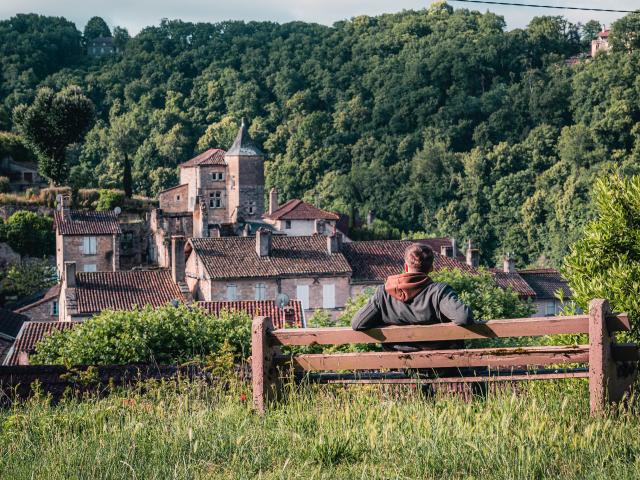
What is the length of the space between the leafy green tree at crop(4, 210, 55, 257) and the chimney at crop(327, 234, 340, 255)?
18.3 m

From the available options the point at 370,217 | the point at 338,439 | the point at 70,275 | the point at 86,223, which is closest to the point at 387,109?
the point at 370,217

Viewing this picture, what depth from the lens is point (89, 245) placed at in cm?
5525

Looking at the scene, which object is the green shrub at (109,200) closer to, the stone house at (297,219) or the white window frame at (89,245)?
the white window frame at (89,245)

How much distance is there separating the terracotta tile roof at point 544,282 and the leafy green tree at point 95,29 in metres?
112

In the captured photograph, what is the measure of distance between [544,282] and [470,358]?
1860 inches

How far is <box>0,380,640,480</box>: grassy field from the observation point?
6.04 meters

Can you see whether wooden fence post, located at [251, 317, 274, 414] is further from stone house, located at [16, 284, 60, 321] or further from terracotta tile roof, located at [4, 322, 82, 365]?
stone house, located at [16, 284, 60, 321]

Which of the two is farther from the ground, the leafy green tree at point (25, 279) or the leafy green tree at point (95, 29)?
the leafy green tree at point (95, 29)

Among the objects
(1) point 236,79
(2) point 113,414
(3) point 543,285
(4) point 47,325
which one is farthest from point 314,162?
(2) point 113,414

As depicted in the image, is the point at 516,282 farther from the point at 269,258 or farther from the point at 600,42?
the point at 600,42

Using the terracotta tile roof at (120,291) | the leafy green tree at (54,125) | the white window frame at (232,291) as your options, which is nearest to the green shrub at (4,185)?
the leafy green tree at (54,125)

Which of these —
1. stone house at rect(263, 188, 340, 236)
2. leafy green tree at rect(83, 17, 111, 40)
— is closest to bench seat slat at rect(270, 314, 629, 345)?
stone house at rect(263, 188, 340, 236)

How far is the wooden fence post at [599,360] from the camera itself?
6777 millimetres

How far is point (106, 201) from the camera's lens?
207ft
